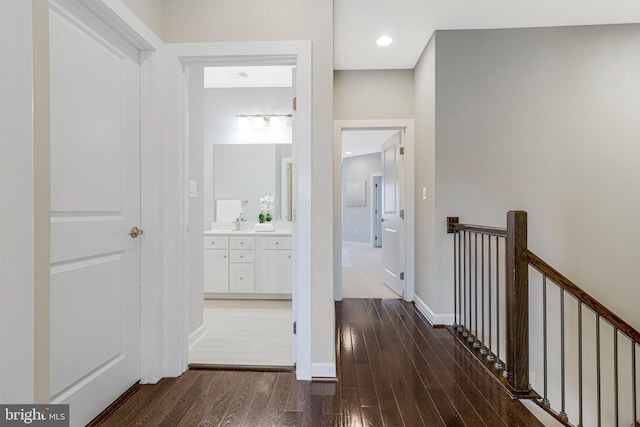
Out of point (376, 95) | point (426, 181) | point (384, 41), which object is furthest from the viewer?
point (376, 95)

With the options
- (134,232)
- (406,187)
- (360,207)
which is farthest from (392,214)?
(360,207)

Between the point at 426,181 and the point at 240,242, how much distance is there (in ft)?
6.89

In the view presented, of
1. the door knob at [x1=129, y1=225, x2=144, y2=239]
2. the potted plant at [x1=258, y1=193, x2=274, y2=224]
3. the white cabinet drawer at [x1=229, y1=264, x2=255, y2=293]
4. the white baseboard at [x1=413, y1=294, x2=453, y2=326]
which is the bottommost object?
the white baseboard at [x1=413, y1=294, x2=453, y2=326]

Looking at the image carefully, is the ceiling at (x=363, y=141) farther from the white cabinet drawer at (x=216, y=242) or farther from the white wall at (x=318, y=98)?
the white wall at (x=318, y=98)

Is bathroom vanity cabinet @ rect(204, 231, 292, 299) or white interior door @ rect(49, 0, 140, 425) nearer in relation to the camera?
white interior door @ rect(49, 0, 140, 425)

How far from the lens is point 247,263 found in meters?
3.45

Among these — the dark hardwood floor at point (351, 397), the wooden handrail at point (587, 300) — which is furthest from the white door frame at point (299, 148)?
the wooden handrail at point (587, 300)

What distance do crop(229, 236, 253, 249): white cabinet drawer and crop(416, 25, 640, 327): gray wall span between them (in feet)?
6.50

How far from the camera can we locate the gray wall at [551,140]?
9.05ft

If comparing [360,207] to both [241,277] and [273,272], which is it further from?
[241,277]

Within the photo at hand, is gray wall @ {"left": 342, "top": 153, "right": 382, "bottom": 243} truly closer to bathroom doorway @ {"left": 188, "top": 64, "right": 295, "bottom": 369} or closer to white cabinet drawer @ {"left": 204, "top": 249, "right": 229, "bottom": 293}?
bathroom doorway @ {"left": 188, "top": 64, "right": 295, "bottom": 369}

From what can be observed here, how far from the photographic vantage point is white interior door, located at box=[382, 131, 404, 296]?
381 centimetres

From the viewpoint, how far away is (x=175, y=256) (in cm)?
190

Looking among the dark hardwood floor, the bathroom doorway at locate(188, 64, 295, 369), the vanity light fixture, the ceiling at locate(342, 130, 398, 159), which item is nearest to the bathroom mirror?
the bathroom doorway at locate(188, 64, 295, 369)
